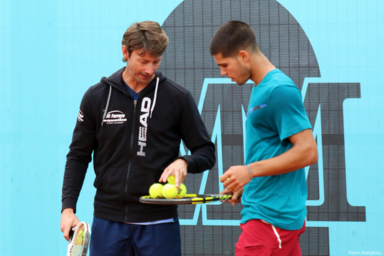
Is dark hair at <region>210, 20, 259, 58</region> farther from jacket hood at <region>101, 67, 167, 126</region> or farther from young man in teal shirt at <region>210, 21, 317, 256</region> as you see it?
jacket hood at <region>101, 67, 167, 126</region>

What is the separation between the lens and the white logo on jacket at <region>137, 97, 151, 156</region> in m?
1.87

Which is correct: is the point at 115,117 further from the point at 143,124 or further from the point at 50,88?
the point at 50,88

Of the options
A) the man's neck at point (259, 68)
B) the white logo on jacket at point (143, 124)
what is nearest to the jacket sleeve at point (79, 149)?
the white logo on jacket at point (143, 124)

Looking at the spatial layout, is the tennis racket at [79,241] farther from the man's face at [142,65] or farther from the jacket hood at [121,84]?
the man's face at [142,65]

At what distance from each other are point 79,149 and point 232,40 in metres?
0.85

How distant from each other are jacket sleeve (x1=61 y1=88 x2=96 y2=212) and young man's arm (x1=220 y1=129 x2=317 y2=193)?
697 millimetres

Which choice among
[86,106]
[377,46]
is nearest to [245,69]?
[86,106]

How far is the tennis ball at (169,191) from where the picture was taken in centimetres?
178

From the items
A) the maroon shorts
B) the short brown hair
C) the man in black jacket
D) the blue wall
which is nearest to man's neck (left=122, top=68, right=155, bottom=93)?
the man in black jacket

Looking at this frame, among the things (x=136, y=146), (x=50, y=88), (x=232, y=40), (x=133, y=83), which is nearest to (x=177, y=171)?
(x=136, y=146)

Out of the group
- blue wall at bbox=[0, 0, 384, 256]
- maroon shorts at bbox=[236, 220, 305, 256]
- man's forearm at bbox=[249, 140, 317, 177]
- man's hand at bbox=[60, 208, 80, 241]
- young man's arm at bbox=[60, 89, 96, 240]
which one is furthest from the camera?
blue wall at bbox=[0, 0, 384, 256]

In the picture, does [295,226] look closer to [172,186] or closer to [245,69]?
[172,186]

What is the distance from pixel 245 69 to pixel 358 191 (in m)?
1.70

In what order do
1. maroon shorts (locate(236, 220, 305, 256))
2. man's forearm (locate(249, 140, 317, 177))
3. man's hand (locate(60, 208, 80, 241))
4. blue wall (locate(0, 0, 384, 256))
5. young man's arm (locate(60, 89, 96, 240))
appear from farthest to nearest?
blue wall (locate(0, 0, 384, 256)) < young man's arm (locate(60, 89, 96, 240)) < man's hand (locate(60, 208, 80, 241)) < maroon shorts (locate(236, 220, 305, 256)) < man's forearm (locate(249, 140, 317, 177))
